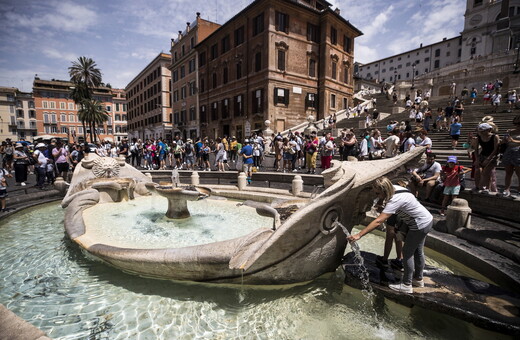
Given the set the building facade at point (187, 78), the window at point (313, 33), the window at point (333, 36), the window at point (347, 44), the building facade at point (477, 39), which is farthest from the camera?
the building facade at point (477, 39)

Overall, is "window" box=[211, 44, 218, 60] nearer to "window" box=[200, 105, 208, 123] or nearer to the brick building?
the brick building

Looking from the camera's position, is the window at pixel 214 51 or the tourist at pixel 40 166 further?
the window at pixel 214 51

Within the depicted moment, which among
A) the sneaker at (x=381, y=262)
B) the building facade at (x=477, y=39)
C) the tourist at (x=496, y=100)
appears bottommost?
the sneaker at (x=381, y=262)

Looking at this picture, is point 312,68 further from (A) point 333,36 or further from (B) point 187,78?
(B) point 187,78

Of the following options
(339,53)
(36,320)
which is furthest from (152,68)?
(36,320)

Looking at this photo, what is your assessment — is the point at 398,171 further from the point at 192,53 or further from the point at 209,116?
the point at 192,53

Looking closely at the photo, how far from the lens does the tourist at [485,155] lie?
19.7 feet

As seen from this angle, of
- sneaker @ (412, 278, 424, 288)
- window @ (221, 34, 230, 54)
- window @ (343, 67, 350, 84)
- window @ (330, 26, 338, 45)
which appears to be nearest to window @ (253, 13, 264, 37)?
window @ (221, 34, 230, 54)

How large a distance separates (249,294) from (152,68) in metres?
57.3

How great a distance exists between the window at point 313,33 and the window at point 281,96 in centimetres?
667

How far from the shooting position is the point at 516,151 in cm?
557

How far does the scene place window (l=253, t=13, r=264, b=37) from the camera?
25875mm

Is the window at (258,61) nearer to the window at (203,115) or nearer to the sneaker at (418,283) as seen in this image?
the window at (203,115)

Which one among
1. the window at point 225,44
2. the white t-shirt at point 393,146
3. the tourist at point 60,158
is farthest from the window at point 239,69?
the white t-shirt at point 393,146
